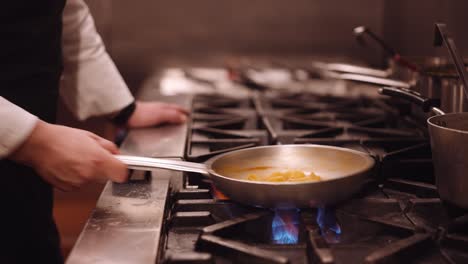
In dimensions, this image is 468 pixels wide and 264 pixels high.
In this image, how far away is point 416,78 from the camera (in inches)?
39.8

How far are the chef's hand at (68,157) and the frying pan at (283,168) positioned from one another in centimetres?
2

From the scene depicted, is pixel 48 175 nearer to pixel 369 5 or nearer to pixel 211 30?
pixel 211 30

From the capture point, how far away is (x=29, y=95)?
1.01m

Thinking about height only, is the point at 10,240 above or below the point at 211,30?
below

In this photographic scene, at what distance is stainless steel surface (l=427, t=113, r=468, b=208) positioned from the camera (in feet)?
1.92

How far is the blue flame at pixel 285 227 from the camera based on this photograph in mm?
599

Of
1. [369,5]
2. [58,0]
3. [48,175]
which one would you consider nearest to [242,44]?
[369,5]

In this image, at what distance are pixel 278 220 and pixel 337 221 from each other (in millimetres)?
70

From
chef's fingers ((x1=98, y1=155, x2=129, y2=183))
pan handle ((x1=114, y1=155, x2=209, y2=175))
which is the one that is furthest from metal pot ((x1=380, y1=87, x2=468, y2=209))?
chef's fingers ((x1=98, y1=155, x2=129, y2=183))

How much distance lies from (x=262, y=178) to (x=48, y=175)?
11.3 inches

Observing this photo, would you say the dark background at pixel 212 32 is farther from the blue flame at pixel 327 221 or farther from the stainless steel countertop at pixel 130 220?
the blue flame at pixel 327 221

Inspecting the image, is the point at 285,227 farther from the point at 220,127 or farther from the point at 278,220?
the point at 220,127

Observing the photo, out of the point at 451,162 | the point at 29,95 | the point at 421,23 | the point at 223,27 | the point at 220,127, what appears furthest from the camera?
the point at 223,27

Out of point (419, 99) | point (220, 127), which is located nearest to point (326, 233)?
point (419, 99)
